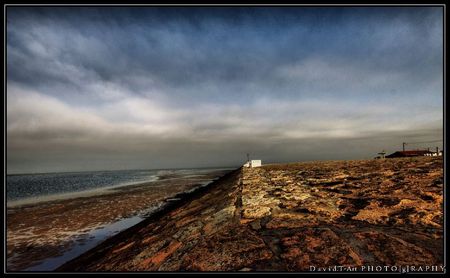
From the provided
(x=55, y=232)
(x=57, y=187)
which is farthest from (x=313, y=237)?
(x=57, y=187)

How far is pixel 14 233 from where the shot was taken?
11617 millimetres

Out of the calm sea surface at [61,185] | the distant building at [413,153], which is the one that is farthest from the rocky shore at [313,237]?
the distant building at [413,153]

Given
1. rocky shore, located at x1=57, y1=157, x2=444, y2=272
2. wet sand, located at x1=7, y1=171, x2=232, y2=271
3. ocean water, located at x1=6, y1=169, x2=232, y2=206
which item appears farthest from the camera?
ocean water, located at x1=6, y1=169, x2=232, y2=206

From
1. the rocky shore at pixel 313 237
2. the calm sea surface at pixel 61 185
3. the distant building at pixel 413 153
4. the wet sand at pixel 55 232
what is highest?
the rocky shore at pixel 313 237

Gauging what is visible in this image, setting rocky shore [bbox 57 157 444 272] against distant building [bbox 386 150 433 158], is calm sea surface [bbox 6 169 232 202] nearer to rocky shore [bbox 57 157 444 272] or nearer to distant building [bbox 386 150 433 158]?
rocky shore [bbox 57 157 444 272]

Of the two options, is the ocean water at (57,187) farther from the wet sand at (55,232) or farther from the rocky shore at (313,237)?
the rocky shore at (313,237)

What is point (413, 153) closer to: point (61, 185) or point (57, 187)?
point (57, 187)

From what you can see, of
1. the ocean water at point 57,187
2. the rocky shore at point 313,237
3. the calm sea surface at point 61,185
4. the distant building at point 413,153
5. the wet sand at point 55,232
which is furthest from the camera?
the distant building at point 413,153

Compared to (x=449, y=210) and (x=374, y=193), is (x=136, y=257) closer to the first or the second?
(x=449, y=210)

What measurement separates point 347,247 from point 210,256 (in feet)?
5.09

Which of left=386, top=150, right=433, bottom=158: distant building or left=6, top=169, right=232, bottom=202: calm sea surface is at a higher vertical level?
left=386, top=150, right=433, bottom=158: distant building

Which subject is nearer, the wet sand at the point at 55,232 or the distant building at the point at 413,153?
the wet sand at the point at 55,232

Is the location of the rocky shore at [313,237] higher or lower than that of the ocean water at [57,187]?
higher

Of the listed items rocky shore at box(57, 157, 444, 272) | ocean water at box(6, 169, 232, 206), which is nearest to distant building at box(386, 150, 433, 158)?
rocky shore at box(57, 157, 444, 272)
